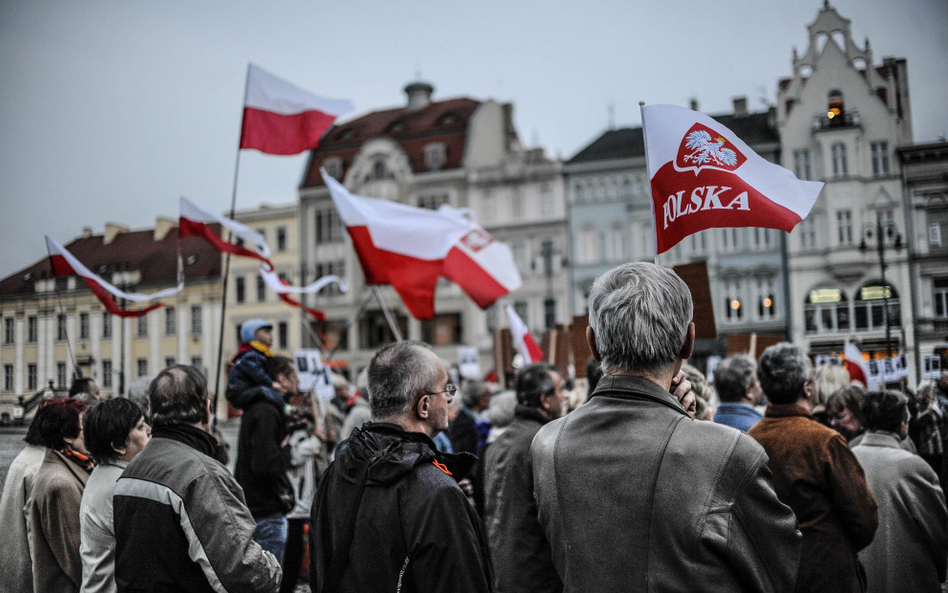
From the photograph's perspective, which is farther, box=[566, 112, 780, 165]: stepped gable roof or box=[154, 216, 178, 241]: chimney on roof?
box=[566, 112, 780, 165]: stepped gable roof

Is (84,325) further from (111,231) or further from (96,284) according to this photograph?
(111,231)

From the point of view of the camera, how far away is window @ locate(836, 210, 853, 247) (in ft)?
123

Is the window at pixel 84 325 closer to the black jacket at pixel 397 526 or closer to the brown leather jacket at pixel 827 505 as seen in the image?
the black jacket at pixel 397 526

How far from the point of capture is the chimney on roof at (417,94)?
50.7 m

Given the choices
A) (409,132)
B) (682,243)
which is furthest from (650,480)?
(409,132)

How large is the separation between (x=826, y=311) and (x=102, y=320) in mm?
35757

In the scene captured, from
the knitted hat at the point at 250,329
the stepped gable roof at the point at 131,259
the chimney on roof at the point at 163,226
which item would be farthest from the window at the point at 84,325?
the chimney on roof at the point at 163,226

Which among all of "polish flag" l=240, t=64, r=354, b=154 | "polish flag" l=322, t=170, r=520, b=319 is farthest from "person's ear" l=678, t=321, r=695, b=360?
"polish flag" l=322, t=170, r=520, b=319

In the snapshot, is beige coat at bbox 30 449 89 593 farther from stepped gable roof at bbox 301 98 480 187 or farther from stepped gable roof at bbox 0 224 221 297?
stepped gable roof at bbox 301 98 480 187

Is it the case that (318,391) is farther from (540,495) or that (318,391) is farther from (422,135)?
(422,135)

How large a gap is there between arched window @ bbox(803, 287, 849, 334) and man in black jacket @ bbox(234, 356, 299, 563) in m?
35.4

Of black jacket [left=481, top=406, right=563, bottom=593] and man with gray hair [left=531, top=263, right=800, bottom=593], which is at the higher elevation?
man with gray hair [left=531, top=263, right=800, bottom=593]

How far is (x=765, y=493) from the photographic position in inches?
81.4

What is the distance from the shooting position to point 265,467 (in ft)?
18.6
